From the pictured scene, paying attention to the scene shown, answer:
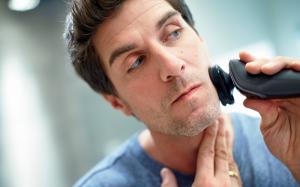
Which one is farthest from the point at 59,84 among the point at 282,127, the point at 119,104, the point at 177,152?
the point at 282,127

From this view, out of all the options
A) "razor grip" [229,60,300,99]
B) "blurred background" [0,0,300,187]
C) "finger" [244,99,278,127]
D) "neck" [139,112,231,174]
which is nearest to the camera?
"razor grip" [229,60,300,99]

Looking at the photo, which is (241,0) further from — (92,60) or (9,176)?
(9,176)

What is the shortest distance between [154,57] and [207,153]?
263 mm

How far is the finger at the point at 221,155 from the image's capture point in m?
0.83

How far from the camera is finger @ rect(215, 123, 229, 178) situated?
83 cm

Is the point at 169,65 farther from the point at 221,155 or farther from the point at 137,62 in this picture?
the point at 221,155

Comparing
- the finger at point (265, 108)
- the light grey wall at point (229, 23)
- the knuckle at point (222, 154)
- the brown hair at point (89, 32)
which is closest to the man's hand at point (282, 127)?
the finger at point (265, 108)

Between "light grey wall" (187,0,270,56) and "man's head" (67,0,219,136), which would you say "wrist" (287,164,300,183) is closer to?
"man's head" (67,0,219,136)

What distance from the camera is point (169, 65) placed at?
81 cm

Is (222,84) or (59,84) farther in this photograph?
(59,84)

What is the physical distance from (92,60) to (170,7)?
27 centimetres

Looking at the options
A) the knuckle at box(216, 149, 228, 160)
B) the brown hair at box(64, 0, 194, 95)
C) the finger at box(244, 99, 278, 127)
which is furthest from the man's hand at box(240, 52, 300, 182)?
the brown hair at box(64, 0, 194, 95)

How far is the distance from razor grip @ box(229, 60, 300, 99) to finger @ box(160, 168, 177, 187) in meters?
0.32

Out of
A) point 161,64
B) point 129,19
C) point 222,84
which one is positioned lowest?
point 222,84
